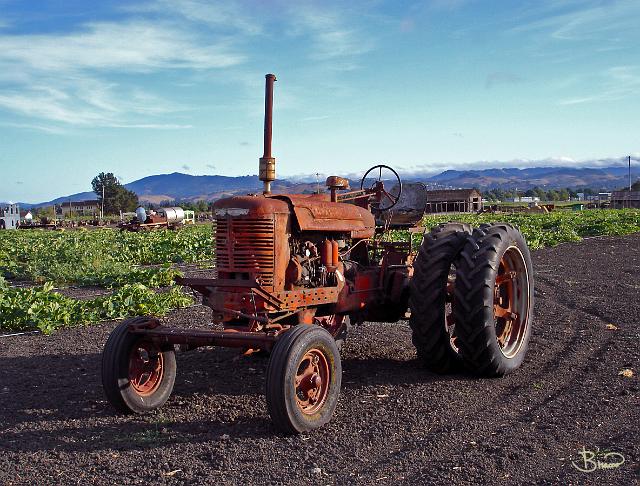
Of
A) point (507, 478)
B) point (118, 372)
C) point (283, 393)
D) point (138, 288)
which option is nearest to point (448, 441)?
point (507, 478)

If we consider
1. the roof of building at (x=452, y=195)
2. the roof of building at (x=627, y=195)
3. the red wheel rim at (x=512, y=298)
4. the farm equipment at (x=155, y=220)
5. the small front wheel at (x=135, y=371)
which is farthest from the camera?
the roof of building at (x=627, y=195)

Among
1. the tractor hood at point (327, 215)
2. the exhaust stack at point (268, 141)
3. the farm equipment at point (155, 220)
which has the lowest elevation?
the farm equipment at point (155, 220)

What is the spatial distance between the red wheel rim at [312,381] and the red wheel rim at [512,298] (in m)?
2.56

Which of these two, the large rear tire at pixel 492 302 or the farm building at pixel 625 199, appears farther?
the farm building at pixel 625 199

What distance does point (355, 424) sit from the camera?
201 inches

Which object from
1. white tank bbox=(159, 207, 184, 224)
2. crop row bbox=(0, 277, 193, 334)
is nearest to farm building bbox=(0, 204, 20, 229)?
white tank bbox=(159, 207, 184, 224)

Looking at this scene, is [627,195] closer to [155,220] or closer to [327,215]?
[155,220]

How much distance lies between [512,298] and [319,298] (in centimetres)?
239

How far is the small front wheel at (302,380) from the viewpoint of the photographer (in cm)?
468

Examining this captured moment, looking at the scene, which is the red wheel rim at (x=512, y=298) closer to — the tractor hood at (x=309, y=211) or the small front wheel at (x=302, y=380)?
the tractor hood at (x=309, y=211)

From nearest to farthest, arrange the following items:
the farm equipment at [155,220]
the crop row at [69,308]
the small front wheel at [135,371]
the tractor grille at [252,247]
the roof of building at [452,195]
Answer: the small front wheel at [135,371] → the tractor grille at [252,247] → the crop row at [69,308] → the farm equipment at [155,220] → the roof of building at [452,195]

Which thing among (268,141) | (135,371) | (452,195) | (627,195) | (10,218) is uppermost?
(627,195)

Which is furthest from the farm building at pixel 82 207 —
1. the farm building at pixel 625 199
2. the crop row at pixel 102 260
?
the crop row at pixel 102 260

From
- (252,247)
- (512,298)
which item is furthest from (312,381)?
(512,298)
